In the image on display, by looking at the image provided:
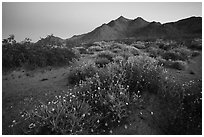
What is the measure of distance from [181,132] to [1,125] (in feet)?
10.8

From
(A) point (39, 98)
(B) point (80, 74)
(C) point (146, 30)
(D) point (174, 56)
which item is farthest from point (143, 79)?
(C) point (146, 30)

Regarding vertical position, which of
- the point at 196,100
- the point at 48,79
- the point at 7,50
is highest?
the point at 7,50

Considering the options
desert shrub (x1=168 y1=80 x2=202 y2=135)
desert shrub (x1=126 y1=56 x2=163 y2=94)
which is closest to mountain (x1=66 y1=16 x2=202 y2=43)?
desert shrub (x1=126 y1=56 x2=163 y2=94)

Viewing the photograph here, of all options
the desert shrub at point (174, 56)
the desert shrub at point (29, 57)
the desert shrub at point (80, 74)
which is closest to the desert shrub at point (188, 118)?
the desert shrub at point (80, 74)

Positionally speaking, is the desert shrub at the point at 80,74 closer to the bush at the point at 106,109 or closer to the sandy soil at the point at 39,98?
the sandy soil at the point at 39,98

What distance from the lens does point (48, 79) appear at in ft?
19.2

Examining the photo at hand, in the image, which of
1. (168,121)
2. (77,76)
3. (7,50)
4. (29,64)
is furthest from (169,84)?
(7,50)

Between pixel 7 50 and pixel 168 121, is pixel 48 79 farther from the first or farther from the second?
pixel 168 121

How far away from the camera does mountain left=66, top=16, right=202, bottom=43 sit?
71213 mm

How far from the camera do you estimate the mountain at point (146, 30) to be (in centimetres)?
7121

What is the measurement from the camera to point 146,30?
88.0 meters

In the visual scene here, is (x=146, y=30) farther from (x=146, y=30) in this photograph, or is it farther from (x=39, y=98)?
(x=39, y=98)

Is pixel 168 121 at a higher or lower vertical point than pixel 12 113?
lower

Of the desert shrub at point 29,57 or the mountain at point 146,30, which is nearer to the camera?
the desert shrub at point 29,57
